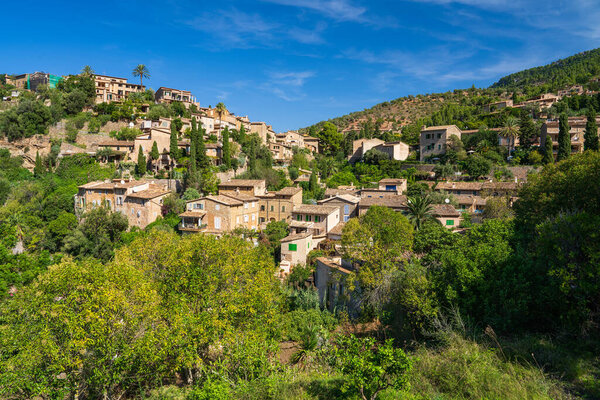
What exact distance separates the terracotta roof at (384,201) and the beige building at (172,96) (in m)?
54.9

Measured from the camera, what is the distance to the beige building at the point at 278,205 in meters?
42.2

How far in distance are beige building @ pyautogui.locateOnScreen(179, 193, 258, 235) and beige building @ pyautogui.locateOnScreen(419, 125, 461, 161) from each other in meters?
37.3

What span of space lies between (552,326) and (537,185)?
43.6ft

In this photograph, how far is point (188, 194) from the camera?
44125 mm

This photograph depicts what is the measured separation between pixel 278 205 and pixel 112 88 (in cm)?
6304

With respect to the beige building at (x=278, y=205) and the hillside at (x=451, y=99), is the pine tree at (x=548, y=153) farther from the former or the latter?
the hillside at (x=451, y=99)

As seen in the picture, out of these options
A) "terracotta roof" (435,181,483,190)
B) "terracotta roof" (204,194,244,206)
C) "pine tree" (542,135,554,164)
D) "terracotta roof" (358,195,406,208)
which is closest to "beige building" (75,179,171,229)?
"terracotta roof" (204,194,244,206)

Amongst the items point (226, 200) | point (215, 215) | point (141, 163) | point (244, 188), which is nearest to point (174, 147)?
point (141, 163)

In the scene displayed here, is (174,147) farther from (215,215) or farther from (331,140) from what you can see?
(331,140)

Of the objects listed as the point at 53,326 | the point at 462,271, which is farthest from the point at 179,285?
the point at 462,271

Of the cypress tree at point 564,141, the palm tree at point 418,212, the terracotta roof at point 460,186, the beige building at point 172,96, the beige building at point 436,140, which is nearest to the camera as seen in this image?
the palm tree at point 418,212

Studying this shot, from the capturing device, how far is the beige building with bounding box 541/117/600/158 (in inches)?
1944

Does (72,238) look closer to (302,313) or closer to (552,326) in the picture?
(302,313)

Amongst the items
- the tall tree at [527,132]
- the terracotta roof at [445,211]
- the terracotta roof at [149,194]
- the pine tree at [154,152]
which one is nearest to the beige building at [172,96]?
the pine tree at [154,152]
